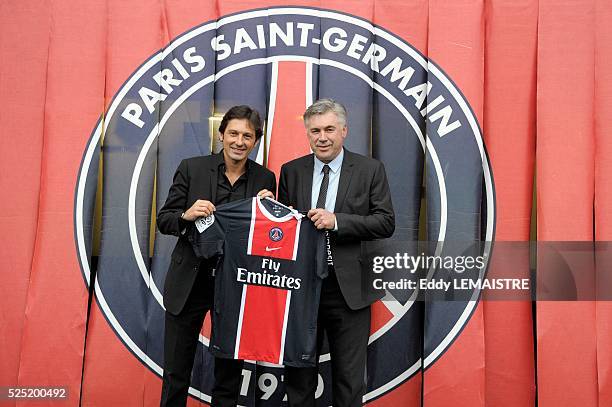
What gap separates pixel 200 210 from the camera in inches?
115

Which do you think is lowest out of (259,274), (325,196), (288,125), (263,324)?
(263,324)

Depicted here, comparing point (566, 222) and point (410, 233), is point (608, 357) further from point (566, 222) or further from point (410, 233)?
point (410, 233)

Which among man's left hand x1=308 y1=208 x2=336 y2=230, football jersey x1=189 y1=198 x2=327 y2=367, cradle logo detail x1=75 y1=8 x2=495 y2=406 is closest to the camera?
man's left hand x1=308 y1=208 x2=336 y2=230

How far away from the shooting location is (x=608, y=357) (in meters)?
3.61

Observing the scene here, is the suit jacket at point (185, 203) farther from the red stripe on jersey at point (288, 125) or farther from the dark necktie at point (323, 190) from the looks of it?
the red stripe on jersey at point (288, 125)

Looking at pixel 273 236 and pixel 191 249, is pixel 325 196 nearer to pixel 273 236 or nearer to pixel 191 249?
pixel 273 236

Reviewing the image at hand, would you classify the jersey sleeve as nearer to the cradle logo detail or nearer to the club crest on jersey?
the club crest on jersey

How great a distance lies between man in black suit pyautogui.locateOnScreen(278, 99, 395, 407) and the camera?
2939 millimetres

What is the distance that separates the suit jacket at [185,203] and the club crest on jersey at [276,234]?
209mm

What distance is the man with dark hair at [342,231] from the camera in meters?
2.94

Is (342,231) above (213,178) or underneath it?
underneath

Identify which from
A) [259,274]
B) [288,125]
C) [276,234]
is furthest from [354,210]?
[288,125]

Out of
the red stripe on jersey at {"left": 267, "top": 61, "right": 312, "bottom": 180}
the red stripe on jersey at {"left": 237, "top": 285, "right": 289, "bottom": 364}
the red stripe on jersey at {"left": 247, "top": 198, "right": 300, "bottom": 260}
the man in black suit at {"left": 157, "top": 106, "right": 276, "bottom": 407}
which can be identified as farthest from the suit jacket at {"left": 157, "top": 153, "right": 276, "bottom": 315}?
the red stripe on jersey at {"left": 267, "top": 61, "right": 312, "bottom": 180}

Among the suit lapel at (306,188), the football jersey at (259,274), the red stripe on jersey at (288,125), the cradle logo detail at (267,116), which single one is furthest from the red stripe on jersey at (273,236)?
the cradle logo detail at (267,116)
